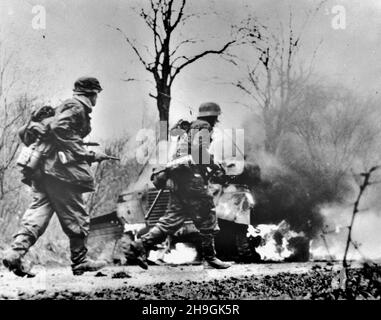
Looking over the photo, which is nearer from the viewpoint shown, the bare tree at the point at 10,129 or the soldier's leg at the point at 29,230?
the soldier's leg at the point at 29,230

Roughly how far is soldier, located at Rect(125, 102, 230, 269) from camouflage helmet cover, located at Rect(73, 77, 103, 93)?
4.49 ft

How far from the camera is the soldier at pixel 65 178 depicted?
6547 mm

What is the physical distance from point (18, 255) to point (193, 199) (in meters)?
2.24

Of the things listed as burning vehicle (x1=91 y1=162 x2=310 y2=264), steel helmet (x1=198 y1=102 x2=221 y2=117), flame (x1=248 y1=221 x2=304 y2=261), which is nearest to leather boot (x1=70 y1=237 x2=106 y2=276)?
burning vehicle (x1=91 y1=162 x2=310 y2=264)

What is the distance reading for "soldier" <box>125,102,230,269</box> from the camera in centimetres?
691

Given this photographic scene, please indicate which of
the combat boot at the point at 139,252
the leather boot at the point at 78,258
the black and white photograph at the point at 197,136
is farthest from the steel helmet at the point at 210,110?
the leather boot at the point at 78,258

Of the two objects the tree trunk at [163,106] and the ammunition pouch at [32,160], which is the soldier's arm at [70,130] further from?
the tree trunk at [163,106]

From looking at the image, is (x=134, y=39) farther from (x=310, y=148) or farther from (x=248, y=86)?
(x=310, y=148)

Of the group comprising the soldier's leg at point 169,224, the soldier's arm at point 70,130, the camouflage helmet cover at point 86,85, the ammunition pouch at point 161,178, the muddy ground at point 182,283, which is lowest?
the muddy ground at point 182,283

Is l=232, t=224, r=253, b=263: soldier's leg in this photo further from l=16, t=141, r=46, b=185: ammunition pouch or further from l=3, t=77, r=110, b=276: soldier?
l=16, t=141, r=46, b=185: ammunition pouch

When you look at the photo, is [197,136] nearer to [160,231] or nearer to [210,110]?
[210,110]

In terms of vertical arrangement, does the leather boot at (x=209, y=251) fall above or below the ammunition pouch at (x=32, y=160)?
below
